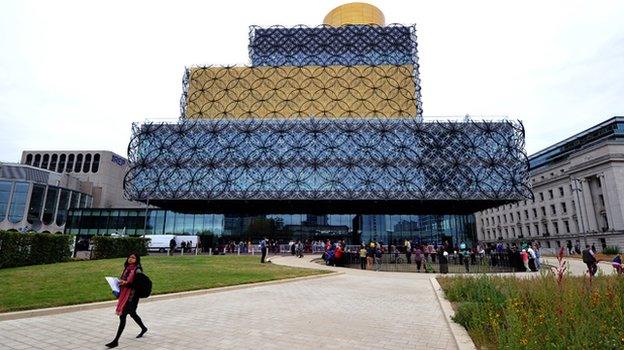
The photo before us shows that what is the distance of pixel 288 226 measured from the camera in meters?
→ 56.6

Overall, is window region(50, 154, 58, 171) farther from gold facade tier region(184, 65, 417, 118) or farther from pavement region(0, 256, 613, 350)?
pavement region(0, 256, 613, 350)

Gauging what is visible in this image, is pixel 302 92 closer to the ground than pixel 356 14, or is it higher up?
closer to the ground

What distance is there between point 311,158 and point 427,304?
128 feet

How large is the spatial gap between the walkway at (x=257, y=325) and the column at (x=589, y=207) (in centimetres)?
6831

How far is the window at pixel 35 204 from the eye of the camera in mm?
73938

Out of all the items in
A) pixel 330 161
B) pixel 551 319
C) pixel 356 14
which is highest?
pixel 356 14

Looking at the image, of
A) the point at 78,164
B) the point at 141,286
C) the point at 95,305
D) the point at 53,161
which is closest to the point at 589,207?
the point at 95,305

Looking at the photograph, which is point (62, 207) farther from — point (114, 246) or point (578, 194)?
point (578, 194)

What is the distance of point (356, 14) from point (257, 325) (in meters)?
71.8

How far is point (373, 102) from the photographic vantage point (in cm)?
5788

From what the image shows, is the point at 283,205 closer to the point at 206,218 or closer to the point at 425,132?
the point at 206,218

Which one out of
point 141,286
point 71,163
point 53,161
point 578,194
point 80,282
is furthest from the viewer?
point 53,161

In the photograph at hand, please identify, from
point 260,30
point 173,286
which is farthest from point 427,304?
point 260,30

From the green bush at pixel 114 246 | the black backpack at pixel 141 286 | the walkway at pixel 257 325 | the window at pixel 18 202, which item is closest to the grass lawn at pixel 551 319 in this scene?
the walkway at pixel 257 325
